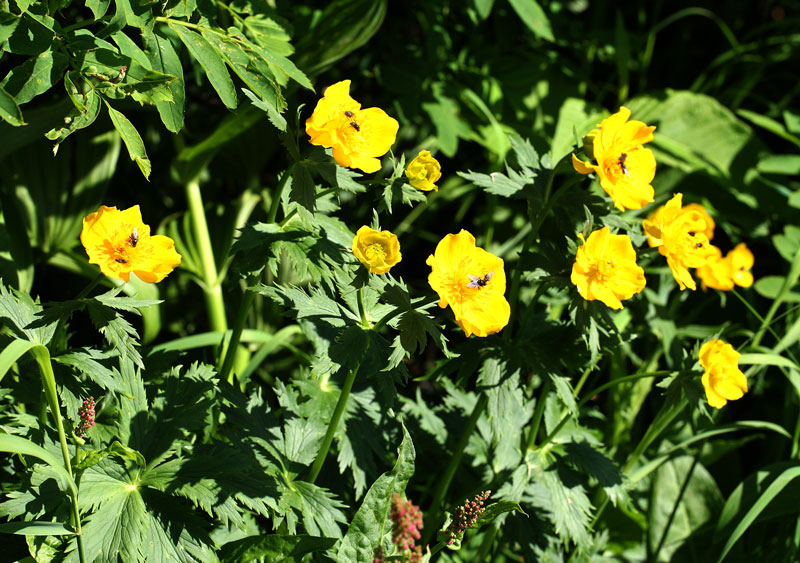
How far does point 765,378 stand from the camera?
8.63 feet

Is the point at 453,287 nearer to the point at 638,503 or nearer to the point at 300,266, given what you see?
the point at 300,266

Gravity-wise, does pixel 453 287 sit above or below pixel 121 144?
above

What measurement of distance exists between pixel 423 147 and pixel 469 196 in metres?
0.25

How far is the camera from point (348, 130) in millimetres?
1322

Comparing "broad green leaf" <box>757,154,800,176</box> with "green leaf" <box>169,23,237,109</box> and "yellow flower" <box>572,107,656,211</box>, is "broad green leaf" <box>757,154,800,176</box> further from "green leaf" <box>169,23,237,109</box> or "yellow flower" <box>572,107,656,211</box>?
"green leaf" <box>169,23,237,109</box>

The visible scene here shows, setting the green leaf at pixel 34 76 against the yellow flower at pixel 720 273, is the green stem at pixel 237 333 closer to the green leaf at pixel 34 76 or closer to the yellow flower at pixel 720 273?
the green leaf at pixel 34 76

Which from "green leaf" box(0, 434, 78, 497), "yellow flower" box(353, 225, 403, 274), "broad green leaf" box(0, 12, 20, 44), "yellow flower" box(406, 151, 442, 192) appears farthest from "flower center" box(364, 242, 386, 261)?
"broad green leaf" box(0, 12, 20, 44)

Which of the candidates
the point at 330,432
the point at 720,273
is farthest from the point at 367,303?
the point at 720,273

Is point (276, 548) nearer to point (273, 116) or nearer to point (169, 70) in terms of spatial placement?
point (273, 116)

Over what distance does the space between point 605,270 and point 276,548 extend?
806mm

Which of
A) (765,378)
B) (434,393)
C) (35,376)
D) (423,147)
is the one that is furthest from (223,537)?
(765,378)

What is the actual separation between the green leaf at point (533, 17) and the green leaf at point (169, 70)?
121 centimetres

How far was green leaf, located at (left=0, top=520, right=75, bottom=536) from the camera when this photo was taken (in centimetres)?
117

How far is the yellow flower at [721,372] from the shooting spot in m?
1.55
